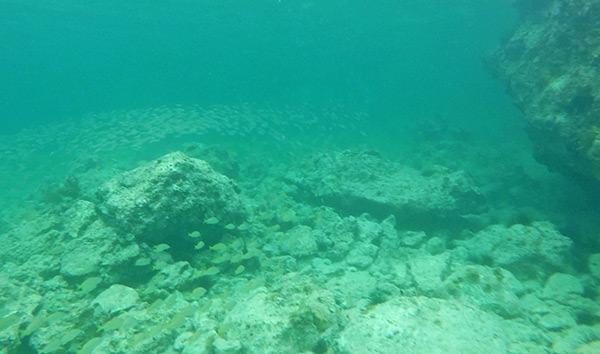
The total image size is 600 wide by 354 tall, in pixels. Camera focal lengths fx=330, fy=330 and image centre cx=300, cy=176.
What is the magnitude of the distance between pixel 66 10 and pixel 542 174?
196 feet

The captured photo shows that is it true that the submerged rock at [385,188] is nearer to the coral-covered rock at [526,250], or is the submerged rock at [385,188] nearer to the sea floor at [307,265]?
the sea floor at [307,265]

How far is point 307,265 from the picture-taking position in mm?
8336

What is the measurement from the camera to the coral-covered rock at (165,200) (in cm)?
707

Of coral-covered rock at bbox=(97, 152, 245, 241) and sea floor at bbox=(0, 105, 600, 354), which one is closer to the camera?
sea floor at bbox=(0, 105, 600, 354)

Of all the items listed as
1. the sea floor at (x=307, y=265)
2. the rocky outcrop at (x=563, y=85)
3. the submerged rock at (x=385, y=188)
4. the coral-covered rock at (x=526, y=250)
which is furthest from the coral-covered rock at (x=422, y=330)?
the rocky outcrop at (x=563, y=85)

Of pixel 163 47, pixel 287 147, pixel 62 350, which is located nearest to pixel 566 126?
pixel 62 350

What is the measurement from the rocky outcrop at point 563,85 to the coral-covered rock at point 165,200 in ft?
29.6

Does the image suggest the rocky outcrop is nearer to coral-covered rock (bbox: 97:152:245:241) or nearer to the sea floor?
the sea floor

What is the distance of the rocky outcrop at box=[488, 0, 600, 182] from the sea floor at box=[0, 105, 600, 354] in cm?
196

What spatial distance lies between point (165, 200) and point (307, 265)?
3745 mm

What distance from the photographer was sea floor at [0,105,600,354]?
4855 millimetres

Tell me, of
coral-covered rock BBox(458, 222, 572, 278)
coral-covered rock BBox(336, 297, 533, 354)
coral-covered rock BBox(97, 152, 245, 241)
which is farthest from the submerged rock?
coral-covered rock BBox(336, 297, 533, 354)

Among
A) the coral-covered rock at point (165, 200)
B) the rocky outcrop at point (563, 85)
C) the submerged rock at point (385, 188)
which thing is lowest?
the coral-covered rock at point (165, 200)

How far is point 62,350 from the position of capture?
17.2 ft
